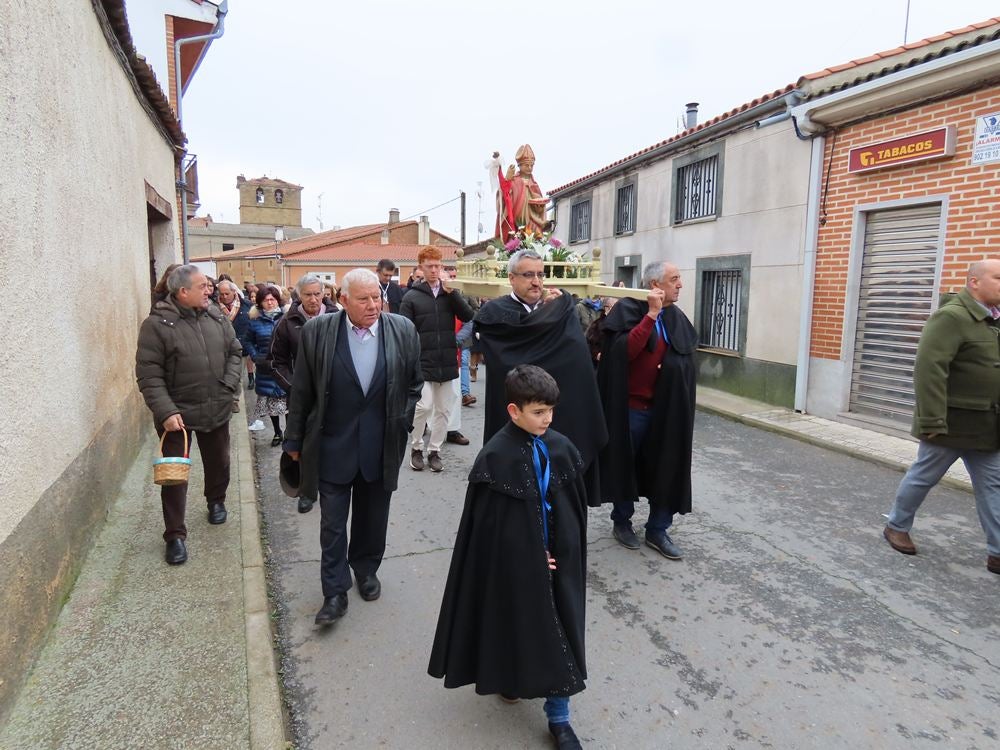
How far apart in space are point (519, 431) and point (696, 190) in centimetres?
986

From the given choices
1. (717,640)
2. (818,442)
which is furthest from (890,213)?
(717,640)

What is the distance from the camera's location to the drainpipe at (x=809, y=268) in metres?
8.25

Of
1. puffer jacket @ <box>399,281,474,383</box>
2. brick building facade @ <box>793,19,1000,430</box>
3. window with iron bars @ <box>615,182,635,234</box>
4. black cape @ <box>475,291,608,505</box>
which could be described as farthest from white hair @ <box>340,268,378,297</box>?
window with iron bars @ <box>615,182,635,234</box>

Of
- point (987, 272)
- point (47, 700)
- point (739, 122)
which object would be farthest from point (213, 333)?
point (739, 122)

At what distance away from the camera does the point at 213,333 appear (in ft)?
13.5

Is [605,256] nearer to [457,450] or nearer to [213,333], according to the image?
[457,450]

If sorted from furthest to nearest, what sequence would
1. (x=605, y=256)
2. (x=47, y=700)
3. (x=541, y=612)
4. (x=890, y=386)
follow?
1. (x=605, y=256)
2. (x=890, y=386)
3. (x=47, y=700)
4. (x=541, y=612)

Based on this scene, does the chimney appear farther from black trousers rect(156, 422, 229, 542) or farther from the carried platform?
black trousers rect(156, 422, 229, 542)

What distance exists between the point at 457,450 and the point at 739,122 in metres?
6.87

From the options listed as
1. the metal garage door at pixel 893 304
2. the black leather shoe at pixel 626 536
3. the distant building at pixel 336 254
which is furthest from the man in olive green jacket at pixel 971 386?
the distant building at pixel 336 254

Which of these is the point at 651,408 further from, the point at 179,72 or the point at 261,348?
the point at 179,72

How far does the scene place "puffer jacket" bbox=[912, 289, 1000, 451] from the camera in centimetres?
382

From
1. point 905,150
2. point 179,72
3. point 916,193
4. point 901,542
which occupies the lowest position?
point 901,542

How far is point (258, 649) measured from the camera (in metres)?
2.92
